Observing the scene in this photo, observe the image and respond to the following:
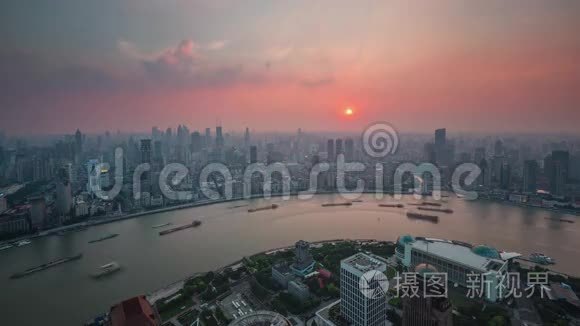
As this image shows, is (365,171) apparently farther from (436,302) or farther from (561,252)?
(436,302)

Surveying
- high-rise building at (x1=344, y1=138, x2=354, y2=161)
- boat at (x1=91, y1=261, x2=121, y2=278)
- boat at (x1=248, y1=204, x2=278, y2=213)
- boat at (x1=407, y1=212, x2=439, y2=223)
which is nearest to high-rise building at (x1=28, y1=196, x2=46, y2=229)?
boat at (x1=91, y1=261, x2=121, y2=278)

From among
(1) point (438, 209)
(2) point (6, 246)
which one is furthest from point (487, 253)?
(2) point (6, 246)

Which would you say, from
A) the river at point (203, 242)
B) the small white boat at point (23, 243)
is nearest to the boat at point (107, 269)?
the river at point (203, 242)

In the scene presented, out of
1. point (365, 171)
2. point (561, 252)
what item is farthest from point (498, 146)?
point (561, 252)

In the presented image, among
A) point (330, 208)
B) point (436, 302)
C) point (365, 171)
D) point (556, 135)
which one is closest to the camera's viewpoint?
point (436, 302)

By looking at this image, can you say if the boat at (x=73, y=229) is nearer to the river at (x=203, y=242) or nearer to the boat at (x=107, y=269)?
the river at (x=203, y=242)
